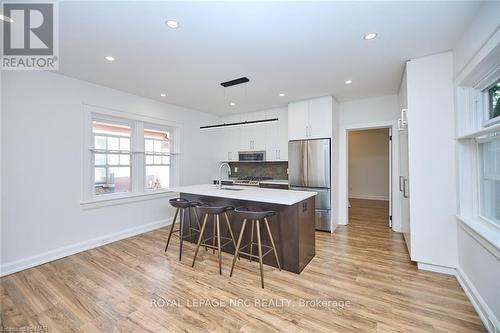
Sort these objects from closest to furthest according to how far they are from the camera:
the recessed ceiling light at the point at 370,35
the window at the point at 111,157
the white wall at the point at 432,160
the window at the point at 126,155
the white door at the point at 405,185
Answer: the recessed ceiling light at the point at 370,35
the white wall at the point at 432,160
the white door at the point at 405,185
the window at the point at 126,155
the window at the point at 111,157

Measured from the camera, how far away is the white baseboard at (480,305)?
164cm

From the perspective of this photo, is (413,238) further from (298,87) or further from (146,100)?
(146,100)

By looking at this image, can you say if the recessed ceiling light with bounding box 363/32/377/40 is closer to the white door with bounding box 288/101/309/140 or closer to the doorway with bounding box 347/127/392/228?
the white door with bounding box 288/101/309/140

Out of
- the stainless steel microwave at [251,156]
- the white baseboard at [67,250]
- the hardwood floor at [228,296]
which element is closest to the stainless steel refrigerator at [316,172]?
the stainless steel microwave at [251,156]

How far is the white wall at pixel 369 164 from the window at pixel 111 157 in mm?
7030

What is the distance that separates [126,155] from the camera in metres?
4.04

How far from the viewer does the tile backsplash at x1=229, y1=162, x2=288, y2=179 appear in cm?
540

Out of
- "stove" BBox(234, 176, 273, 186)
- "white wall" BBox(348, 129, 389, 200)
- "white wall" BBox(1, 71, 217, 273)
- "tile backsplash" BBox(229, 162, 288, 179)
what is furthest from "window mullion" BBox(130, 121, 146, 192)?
"white wall" BBox(348, 129, 389, 200)

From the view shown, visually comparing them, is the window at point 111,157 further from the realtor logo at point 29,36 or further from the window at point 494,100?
the window at point 494,100

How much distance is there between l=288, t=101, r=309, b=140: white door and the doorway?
375cm

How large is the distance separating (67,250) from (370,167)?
8502 millimetres

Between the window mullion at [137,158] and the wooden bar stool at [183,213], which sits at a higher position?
the window mullion at [137,158]

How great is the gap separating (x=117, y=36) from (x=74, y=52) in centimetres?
80

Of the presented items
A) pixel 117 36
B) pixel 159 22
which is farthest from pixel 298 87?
pixel 117 36
